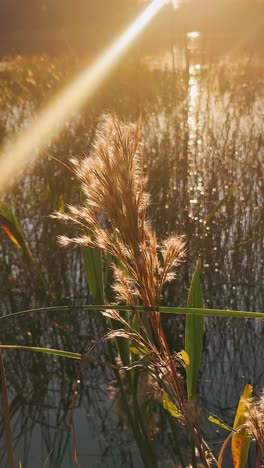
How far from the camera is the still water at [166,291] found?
1.56 metres

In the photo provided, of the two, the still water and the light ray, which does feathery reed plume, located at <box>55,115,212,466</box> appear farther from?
the light ray

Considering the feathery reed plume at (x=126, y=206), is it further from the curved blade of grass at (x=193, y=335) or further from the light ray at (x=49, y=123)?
the light ray at (x=49, y=123)

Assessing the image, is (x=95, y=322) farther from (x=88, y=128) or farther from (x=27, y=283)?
(x=88, y=128)

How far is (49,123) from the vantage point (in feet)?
10.2

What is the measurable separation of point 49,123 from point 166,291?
131 cm

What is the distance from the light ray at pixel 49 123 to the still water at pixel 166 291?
0.07 m

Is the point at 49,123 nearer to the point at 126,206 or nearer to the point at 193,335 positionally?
the point at 193,335

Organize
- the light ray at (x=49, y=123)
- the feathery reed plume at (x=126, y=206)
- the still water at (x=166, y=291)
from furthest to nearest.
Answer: the light ray at (x=49, y=123)
the still water at (x=166, y=291)
the feathery reed plume at (x=126, y=206)

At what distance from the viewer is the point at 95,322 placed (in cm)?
206

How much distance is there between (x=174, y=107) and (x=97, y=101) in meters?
0.53

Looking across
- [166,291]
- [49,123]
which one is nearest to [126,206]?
[166,291]

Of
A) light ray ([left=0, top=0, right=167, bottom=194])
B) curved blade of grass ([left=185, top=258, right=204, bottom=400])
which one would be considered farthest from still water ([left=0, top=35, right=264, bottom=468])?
curved blade of grass ([left=185, top=258, right=204, bottom=400])

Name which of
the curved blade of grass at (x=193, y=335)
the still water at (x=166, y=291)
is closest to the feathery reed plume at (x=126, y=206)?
the curved blade of grass at (x=193, y=335)

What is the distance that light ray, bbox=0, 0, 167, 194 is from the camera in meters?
2.84
